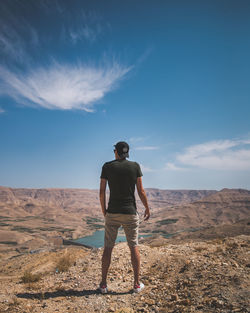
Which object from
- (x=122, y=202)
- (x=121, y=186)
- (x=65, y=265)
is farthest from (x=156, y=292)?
(x=65, y=265)

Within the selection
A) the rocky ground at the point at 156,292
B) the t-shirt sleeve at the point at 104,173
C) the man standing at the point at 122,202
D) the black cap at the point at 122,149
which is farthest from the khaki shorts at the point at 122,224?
the black cap at the point at 122,149

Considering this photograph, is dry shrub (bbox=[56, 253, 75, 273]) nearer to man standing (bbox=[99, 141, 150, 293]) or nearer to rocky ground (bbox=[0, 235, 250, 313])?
rocky ground (bbox=[0, 235, 250, 313])

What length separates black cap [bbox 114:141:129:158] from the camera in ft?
12.6

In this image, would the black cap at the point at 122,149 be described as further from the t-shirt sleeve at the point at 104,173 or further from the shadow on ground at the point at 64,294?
the shadow on ground at the point at 64,294

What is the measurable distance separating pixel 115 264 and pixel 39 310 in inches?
123

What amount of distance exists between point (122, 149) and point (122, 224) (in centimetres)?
137

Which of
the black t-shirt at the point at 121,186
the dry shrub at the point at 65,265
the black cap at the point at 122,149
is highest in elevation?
the black cap at the point at 122,149

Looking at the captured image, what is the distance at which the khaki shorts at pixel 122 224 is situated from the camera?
12.0 ft

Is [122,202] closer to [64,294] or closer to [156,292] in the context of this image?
[156,292]

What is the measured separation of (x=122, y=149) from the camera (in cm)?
386

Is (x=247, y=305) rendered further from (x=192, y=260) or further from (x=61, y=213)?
(x=61, y=213)

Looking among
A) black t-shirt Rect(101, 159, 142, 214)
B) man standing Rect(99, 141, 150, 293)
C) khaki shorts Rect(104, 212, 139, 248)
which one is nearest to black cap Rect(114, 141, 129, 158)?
man standing Rect(99, 141, 150, 293)

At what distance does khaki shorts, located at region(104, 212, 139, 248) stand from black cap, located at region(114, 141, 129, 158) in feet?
3.55

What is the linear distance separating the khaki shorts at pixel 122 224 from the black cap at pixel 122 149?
1.08m
